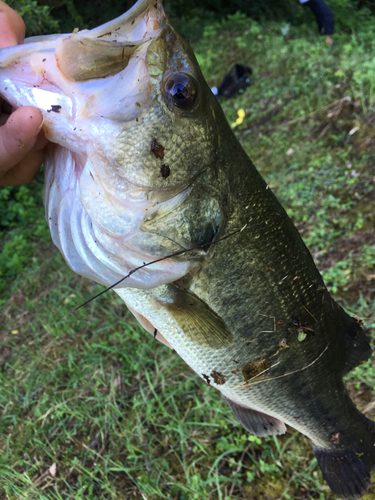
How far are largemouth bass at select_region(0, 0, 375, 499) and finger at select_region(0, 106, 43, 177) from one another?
2.0 inches

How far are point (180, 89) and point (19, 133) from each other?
54 centimetres

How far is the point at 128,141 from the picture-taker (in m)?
1.14

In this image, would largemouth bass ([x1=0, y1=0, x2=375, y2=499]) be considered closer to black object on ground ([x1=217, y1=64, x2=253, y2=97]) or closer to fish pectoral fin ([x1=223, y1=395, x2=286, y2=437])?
fish pectoral fin ([x1=223, y1=395, x2=286, y2=437])

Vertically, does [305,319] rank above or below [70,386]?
above

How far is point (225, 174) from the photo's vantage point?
1.33 metres

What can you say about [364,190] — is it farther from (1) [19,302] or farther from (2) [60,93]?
(1) [19,302]

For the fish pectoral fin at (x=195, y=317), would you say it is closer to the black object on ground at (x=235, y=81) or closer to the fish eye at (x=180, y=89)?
the fish eye at (x=180, y=89)

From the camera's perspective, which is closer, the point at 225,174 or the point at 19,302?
the point at 225,174

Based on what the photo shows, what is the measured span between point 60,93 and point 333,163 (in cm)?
324

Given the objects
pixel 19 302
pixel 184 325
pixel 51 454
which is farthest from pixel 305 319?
pixel 19 302

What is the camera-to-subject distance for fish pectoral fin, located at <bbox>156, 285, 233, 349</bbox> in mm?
1396

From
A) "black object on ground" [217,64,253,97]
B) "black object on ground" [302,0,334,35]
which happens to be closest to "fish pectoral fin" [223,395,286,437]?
"black object on ground" [217,64,253,97]

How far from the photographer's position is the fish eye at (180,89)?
3.70ft

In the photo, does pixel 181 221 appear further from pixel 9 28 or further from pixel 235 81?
pixel 235 81
